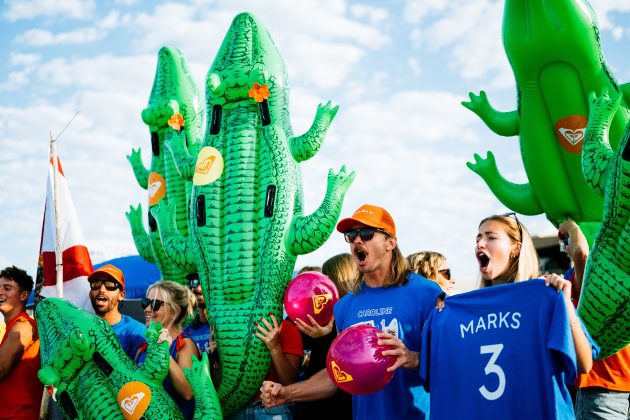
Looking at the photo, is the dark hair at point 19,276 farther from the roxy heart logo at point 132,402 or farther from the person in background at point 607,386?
the person in background at point 607,386

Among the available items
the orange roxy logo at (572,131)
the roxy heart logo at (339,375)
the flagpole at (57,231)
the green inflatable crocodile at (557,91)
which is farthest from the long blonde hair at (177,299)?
the orange roxy logo at (572,131)

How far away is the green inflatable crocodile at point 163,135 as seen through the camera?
5.85 metres

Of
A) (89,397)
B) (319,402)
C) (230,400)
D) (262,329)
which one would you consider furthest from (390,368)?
(89,397)

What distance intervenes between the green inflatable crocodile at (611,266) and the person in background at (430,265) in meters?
0.88

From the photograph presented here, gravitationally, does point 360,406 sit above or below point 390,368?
below

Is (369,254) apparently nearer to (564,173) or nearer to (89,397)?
(89,397)

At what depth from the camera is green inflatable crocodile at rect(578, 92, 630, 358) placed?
3096 mm

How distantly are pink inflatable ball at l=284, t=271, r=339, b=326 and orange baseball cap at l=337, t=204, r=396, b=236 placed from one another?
49 cm

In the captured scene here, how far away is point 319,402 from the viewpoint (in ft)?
11.5

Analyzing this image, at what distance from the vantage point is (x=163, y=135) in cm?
608

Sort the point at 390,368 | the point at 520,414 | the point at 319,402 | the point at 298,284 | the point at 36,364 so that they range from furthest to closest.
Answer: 1. the point at 36,364
2. the point at 298,284
3. the point at 319,402
4. the point at 390,368
5. the point at 520,414

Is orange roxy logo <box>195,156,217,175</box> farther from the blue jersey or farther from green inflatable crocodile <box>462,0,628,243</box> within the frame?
green inflatable crocodile <box>462,0,628,243</box>

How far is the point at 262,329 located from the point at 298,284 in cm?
35

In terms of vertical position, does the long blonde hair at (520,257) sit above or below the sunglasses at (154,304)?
above
